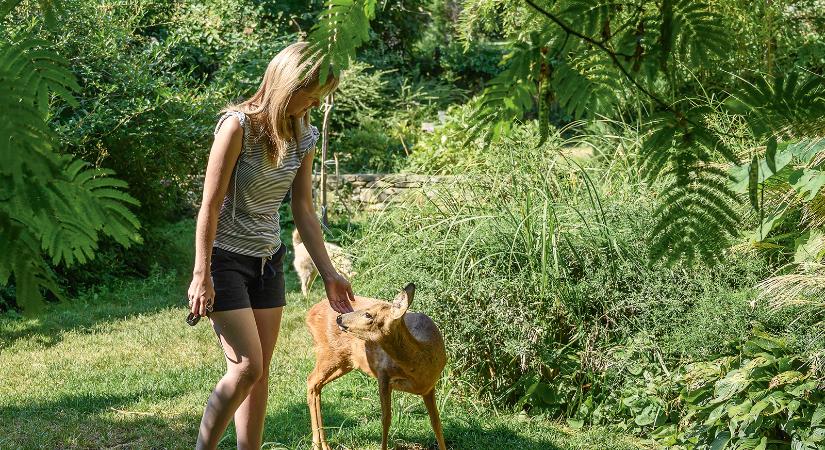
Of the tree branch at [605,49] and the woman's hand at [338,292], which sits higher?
the tree branch at [605,49]

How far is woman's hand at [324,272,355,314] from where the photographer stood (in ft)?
13.4

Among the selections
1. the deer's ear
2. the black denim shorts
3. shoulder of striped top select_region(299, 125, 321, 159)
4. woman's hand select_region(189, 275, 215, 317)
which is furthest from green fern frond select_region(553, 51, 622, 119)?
the deer's ear

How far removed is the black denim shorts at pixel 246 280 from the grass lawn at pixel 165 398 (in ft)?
2.73

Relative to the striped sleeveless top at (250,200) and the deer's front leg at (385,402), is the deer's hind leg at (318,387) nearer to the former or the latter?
the deer's front leg at (385,402)

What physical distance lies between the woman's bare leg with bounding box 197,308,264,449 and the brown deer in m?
0.51

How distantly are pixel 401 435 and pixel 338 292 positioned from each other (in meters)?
1.29

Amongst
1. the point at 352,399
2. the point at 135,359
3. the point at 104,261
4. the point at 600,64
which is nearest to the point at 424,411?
the point at 352,399

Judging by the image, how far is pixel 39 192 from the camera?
3.73ft

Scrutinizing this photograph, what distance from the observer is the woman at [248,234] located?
3.59 m

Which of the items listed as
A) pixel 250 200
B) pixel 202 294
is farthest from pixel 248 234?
pixel 202 294

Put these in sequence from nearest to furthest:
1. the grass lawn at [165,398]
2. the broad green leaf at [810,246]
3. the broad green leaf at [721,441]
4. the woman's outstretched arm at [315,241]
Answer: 1. the woman's outstretched arm at [315,241]
2. the broad green leaf at [721,441]
3. the broad green leaf at [810,246]
4. the grass lawn at [165,398]

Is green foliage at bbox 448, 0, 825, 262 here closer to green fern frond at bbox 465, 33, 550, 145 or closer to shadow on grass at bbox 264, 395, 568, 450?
green fern frond at bbox 465, 33, 550, 145

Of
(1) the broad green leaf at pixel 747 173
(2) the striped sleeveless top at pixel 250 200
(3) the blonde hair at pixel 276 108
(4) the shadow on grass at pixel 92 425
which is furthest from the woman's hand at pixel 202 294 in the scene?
(1) the broad green leaf at pixel 747 173

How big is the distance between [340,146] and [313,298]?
562cm
